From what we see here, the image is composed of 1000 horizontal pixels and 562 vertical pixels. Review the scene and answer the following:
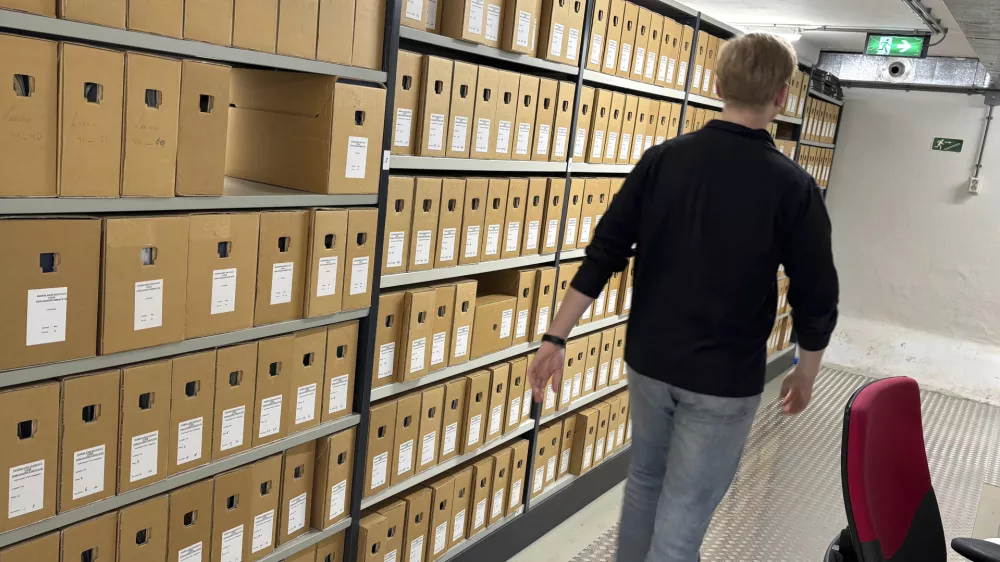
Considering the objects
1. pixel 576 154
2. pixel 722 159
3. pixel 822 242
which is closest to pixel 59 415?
pixel 722 159

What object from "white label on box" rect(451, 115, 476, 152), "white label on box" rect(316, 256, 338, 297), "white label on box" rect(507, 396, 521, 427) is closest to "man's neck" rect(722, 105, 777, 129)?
"white label on box" rect(451, 115, 476, 152)

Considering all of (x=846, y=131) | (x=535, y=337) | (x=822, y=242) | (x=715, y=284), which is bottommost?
(x=535, y=337)

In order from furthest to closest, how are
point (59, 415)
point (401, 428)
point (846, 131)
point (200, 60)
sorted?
point (846, 131) < point (401, 428) < point (200, 60) < point (59, 415)

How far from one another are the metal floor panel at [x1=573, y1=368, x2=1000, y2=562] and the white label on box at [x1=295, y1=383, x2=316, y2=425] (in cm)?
149

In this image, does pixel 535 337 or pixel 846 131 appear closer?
pixel 535 337

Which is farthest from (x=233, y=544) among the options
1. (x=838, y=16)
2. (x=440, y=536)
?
(x=838, y=16)

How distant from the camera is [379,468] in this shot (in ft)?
7.50

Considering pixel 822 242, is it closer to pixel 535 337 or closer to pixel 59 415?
pixel 535 337

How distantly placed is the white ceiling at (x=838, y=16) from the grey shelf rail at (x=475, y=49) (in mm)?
3040

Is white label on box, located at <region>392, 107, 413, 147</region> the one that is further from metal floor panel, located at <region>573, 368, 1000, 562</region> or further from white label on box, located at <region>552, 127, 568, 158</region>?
metal floor panel, located at <region>573, 368, 1000, 562</region>

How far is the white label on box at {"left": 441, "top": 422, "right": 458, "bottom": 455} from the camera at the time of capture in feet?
8.34

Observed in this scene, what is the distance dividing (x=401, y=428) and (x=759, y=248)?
1.24 meters

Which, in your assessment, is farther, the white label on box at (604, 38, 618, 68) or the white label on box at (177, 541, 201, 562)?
the white label on box at (604, 38, 618, 68)

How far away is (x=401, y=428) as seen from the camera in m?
2.33
